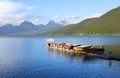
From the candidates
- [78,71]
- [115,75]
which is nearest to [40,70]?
[78,71]

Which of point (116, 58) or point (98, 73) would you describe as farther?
point (116, 58)

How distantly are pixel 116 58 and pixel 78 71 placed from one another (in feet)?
83.5

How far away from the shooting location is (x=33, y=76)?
67625mm

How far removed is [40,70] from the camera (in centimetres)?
7712

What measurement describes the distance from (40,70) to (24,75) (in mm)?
9219

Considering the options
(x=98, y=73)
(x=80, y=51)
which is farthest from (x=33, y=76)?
(x=80, y=51)

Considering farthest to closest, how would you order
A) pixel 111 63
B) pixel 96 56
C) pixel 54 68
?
1. pixel 96 56
2. pixel 111 63
3. pixel 54 68

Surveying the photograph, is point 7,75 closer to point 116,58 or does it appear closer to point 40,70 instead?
point 40,70

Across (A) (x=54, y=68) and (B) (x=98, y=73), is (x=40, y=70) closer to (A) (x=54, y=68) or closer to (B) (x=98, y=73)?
(A) (x=54, y=68)

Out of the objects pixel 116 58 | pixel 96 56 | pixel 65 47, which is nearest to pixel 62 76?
pixel 116 58

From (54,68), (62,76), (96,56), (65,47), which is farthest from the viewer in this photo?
(65,47)

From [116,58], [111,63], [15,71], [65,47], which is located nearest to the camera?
[15,71]

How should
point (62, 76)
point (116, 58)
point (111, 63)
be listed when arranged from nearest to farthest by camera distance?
point (62, 76) < point (111, 63) < point (116, 58)

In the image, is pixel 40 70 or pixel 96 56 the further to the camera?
pixel 96 56
